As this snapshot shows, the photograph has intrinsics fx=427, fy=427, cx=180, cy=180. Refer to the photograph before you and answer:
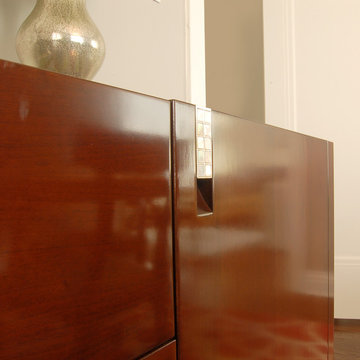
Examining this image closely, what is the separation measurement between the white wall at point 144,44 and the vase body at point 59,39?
0.16 m

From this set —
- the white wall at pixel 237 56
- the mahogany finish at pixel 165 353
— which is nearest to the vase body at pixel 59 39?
the mahogany finish at pixel 165 353

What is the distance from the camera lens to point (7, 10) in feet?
2.24

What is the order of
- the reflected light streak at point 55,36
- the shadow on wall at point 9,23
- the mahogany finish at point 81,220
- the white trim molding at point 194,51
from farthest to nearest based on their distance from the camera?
the white trim molding at point 194,51 → the shadow on wall at point 9,23 → the reflected light streak at point 55,36 → the mahogany finish at point 81,220

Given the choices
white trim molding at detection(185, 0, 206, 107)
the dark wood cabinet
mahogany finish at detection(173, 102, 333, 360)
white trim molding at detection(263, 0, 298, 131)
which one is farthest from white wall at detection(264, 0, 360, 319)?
the dark wood cabinet

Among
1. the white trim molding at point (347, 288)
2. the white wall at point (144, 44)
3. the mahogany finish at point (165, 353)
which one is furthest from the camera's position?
the white trim molding at point (347, 288)

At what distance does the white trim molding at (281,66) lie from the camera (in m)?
2.28

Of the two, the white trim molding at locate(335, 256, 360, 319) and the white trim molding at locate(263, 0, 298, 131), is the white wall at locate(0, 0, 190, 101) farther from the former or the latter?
the white trim molding at locate(335, 256, 360, 319)

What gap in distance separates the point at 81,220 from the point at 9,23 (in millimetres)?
484

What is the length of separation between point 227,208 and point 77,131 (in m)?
0.27

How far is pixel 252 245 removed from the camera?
618 mm

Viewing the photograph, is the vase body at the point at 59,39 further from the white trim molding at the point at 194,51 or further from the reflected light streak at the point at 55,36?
the white trim molding at the point at 194,51

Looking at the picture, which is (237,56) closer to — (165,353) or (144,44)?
(144,44)

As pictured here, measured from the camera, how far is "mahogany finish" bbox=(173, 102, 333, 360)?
481 mm

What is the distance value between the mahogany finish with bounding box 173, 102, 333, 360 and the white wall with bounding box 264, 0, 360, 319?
1.38 m
